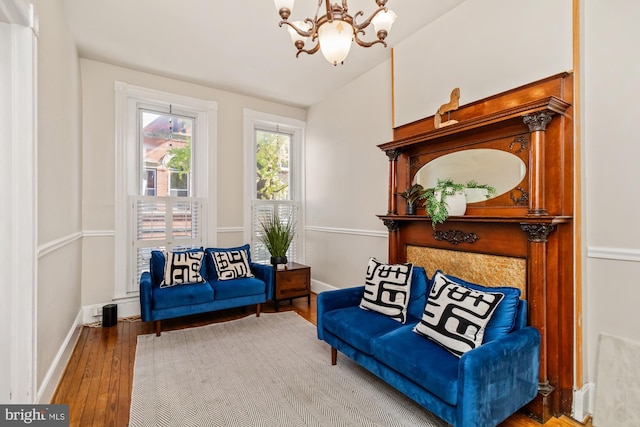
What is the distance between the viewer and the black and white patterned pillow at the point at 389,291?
8.03ft

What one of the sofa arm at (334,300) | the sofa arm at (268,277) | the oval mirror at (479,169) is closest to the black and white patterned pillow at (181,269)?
the sofa arm at (268,277)

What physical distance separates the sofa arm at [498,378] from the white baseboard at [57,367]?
2.43 meters

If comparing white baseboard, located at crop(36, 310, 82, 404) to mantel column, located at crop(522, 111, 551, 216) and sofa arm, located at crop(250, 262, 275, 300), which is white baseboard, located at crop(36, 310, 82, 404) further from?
mantel column, located at crop(522, 111, 551, 216)

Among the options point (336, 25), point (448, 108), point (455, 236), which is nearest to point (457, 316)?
point (455, 236)

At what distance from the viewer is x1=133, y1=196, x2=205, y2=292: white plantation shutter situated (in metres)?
3.88

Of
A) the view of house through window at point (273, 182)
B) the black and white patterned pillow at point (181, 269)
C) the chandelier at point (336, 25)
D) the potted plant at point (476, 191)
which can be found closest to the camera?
the chandelier at point (336, 25)

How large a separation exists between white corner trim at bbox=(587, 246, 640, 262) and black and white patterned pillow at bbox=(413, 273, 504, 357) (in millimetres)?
670

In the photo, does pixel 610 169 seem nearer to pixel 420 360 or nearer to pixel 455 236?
pixel 455 236

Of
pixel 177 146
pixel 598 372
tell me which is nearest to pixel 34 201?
pixel 177 146

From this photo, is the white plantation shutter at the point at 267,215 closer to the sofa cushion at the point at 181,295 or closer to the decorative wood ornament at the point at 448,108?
the sofa cushion at the point at 181,295

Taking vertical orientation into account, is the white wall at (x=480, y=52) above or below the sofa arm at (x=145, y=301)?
above

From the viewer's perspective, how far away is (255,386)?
233 cm

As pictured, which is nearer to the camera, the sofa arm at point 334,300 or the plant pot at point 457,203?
the plant pot at point 457,203

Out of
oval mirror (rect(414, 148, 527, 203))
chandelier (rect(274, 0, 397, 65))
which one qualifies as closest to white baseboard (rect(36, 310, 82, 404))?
chandelier (rect(274, 0, 397, 65))
